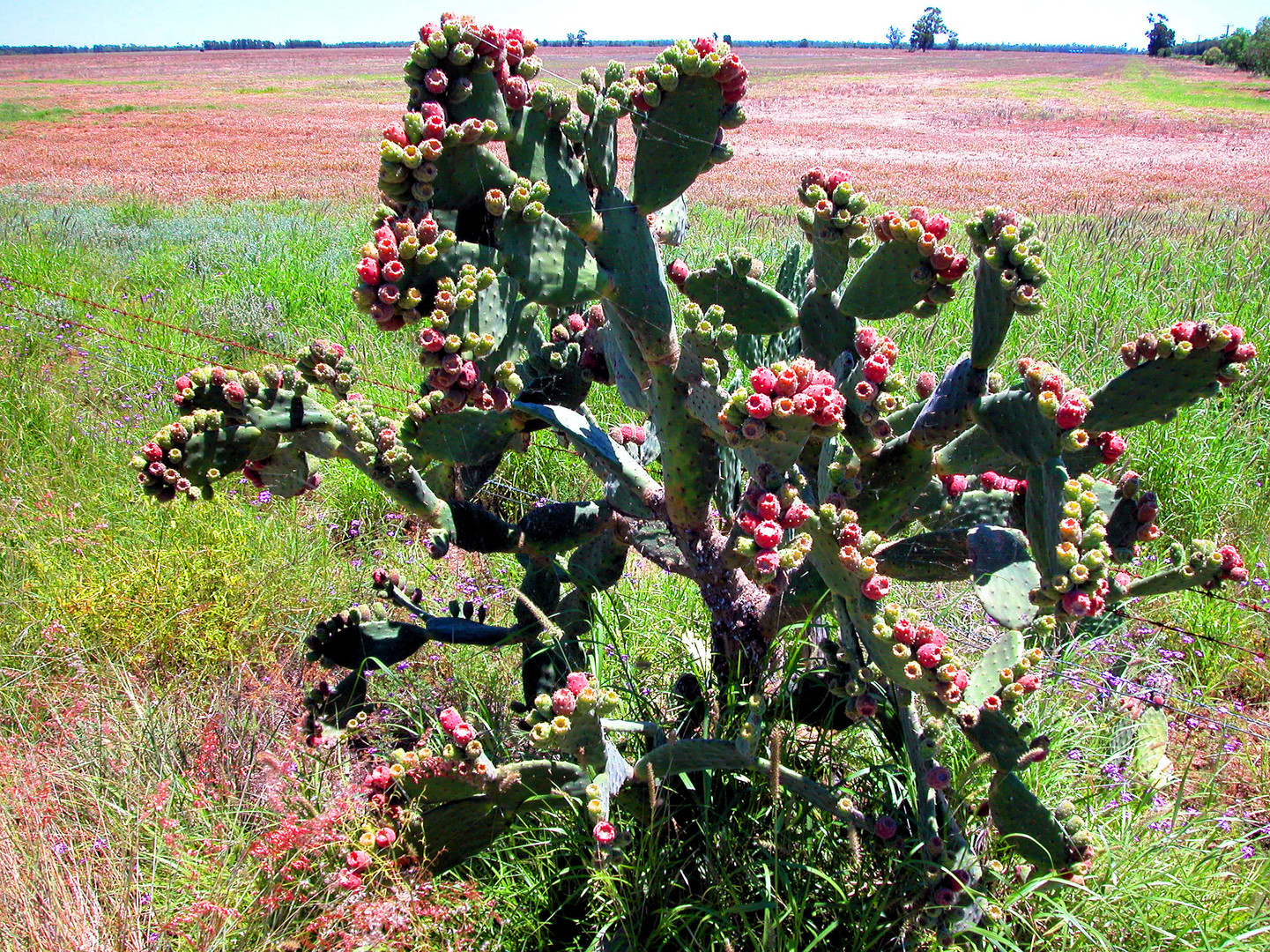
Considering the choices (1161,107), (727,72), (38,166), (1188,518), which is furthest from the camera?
(1161,107)

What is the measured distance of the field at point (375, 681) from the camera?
1.77 metres

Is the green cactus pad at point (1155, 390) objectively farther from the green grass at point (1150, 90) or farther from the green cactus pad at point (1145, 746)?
the green grass at point (1150, 90)

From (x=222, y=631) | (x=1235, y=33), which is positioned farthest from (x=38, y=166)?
(x=1235, y=33)

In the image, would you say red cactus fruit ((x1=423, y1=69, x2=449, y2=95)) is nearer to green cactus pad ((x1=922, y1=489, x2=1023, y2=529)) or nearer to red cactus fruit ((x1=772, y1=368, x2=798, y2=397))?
red cactus fruit ((x1=772, y1=368, x2=798, y2=397))

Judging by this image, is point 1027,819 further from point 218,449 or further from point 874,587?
point 218,449

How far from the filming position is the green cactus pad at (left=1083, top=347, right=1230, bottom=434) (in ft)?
4.92

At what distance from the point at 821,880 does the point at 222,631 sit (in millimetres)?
2141

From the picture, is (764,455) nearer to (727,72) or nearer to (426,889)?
(727,72)

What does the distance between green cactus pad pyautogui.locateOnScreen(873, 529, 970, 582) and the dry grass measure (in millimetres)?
11696

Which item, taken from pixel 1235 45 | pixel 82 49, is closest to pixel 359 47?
pixel 82 49

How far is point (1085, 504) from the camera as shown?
1.46 meters

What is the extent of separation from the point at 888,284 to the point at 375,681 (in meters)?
1.90

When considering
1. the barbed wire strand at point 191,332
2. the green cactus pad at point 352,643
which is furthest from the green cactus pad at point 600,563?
the barbed wire strand at point 191,332

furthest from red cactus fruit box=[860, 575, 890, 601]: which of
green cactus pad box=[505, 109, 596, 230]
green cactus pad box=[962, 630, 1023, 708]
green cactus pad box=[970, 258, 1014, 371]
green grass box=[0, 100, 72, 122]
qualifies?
green grass box=[0, 100, 72, 122]
